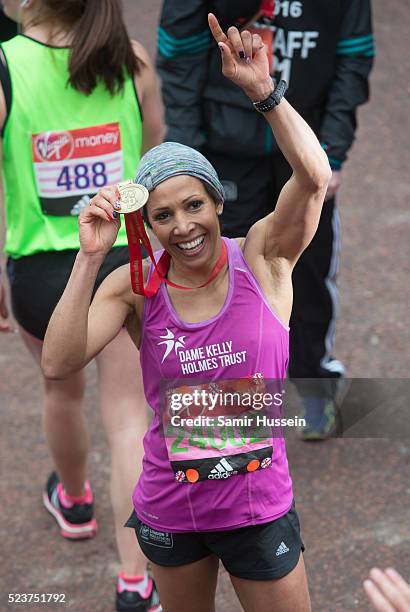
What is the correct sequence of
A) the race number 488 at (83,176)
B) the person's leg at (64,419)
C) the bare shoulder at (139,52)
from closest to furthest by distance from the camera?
the race number 488 at (83,176), the bare shoulder at (139,52), the person's leg at (64,419)

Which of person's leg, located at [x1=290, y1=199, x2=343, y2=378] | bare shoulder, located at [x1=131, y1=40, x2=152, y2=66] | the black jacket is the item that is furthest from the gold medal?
person's leg, located at [x1=290, y1=199, x2=343, y2=378]

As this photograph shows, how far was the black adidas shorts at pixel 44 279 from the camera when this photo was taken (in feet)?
11.8

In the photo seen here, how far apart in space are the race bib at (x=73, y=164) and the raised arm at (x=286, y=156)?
0.87 metres

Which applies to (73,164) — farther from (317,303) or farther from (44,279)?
(317,303)

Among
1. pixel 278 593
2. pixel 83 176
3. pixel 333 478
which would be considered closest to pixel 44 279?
pixel 83 176

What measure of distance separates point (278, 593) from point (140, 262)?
0.96 m

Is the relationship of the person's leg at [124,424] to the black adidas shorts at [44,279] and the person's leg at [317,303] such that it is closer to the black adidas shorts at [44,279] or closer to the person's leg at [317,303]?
the black adidas shorts at [44,279]

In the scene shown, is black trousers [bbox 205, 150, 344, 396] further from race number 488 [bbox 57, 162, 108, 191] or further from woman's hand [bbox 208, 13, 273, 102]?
woman's hand [bbox 208, 13, 273, 102]

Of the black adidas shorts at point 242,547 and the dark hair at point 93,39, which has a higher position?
the dark hair at point 93,39

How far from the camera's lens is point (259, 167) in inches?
170

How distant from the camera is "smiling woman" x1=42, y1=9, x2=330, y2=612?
2719mm

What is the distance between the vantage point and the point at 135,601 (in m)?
3.71

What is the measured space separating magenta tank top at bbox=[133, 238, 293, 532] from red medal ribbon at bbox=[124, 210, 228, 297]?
3cm

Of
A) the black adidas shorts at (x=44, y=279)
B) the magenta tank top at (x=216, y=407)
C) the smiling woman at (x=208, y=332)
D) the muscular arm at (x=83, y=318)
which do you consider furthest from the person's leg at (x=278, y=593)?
the black adidas shorts at (x=44, y=279)
